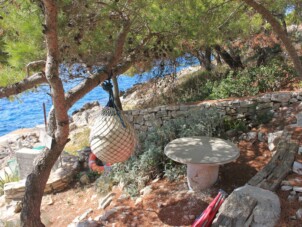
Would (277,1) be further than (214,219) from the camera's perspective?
Yes

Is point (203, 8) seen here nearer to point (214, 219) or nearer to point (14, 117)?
point (214, 219)

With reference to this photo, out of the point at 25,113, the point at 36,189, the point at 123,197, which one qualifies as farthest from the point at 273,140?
the point at 25,113

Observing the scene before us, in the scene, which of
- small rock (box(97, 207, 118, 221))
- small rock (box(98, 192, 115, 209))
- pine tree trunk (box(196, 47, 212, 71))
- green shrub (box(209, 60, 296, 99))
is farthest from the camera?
pine tree trunk (box(196, 47, 212, 71))

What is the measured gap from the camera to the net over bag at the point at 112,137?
7.34 feet

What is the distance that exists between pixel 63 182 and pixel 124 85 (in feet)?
30.5

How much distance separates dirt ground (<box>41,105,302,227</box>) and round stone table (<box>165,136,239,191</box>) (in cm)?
13

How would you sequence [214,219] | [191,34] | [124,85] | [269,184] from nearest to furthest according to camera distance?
1. [214,219]
2. [269,184]
3. [191,34]
4. [124,85]

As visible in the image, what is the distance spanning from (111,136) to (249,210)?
1.33 metres

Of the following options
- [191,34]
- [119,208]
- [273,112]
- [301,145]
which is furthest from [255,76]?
[119,208]

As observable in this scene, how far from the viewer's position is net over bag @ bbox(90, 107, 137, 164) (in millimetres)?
2236

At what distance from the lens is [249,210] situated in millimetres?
2543

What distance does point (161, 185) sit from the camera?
3.81 m

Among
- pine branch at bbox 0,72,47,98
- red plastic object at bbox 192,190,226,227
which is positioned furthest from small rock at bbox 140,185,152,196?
pine branch at bbox 0,72,47,98

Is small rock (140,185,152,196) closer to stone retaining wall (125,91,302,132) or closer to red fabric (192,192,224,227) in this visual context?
red fabric (192,192,224,227)
